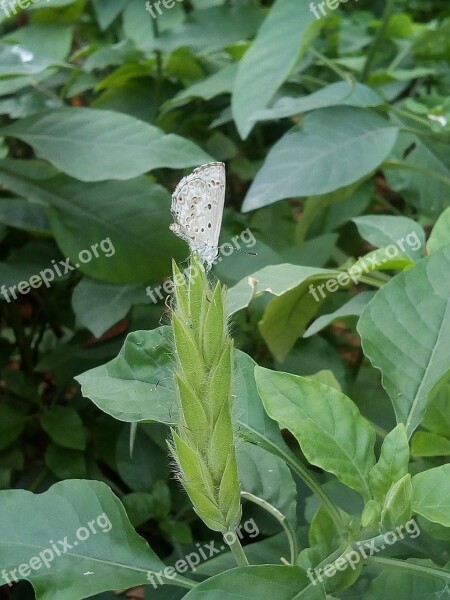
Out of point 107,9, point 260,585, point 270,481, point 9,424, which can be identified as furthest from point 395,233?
point 107,9

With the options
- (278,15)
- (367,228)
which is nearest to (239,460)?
(367,228)

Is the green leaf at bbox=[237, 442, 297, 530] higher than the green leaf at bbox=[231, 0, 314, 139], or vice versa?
the green leaf at bbox=[231, 0, 314, 139]

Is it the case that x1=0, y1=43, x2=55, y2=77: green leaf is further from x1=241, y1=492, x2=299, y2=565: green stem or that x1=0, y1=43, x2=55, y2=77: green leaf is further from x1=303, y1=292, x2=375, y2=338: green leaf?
x1=241, y1=492, x2=299, y2=565: green stem

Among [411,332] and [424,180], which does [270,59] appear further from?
[411,332]

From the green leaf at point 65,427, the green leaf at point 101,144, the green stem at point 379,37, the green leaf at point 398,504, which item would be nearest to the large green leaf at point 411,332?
the green leaf at point 398,504

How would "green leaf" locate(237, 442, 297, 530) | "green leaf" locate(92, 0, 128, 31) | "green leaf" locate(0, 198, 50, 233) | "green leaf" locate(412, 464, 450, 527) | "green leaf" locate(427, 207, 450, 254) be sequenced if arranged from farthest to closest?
"green leaf" locate(92, 0, 128, 31) → "green leaf" locate(0, 198, 50, 233) → "green leaf" locate(427, 207, 450, 254) → "green leaf" locate(237, 442, 297, 530) → "green leaf" locate(412, 464, 450, 527)

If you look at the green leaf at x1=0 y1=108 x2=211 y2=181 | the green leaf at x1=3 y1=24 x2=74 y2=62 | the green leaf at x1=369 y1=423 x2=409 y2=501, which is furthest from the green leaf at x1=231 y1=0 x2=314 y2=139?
the green leaf at x1=369 y1=423 x2=409 y2=501

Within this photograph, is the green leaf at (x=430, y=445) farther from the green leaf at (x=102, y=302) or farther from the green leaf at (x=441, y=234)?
the green leaf at (x=102, y=302)
